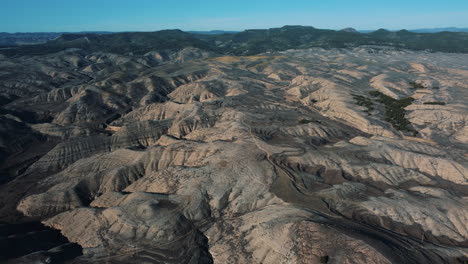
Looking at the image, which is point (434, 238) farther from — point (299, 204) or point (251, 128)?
point (251, 128)

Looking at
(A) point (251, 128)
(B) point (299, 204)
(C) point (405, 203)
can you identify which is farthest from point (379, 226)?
(A) point (251, 128)

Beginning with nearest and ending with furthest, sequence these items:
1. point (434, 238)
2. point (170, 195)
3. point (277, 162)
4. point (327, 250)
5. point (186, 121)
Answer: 1. point (327, 250)
2. point (434, 238)
3. point (170, 195)
4. point (277, 162)
5. point (186, 121)

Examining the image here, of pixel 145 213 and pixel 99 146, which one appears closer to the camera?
pixel 145 213

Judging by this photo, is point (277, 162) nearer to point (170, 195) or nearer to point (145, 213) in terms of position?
point (170, 195)

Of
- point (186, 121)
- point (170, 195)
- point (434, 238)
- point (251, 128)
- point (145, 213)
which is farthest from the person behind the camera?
point (186, 121)

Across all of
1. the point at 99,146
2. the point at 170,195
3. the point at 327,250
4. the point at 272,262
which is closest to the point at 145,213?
the point at 170,195

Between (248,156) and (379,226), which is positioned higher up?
(248,156)
